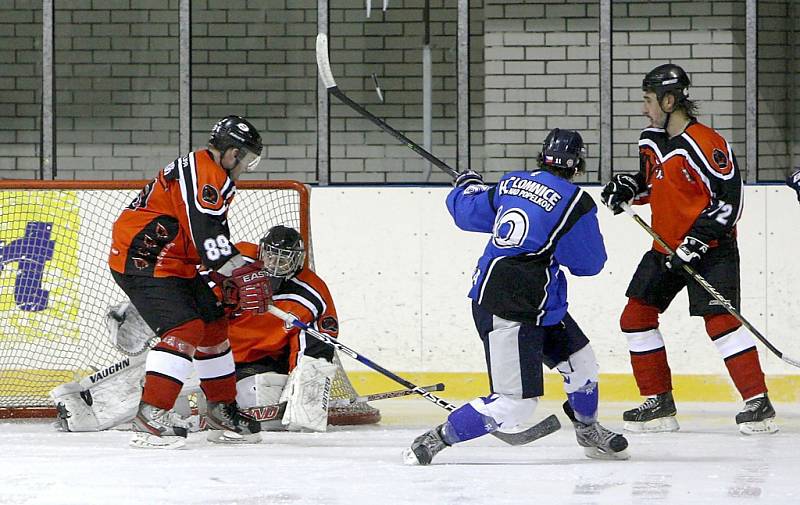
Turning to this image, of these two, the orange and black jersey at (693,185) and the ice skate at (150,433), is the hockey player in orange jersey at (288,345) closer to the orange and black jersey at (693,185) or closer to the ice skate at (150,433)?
the ice skate at (150,433)

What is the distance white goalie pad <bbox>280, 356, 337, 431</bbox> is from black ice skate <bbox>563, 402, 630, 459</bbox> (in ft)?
3.02

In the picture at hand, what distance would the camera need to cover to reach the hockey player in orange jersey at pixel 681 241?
15.0ft

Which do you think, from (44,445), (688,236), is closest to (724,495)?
(688,236)

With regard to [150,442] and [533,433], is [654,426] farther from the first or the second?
[150,442]

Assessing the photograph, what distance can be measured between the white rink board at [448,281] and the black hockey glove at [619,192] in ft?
3.48

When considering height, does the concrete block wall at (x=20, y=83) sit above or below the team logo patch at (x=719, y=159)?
above

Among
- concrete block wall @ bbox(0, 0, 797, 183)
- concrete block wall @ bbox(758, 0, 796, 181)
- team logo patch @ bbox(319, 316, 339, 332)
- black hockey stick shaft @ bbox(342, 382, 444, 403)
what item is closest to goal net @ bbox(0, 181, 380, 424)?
team logo patch @ bbox(319, 316, 339, 332)

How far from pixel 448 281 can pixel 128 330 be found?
152cm

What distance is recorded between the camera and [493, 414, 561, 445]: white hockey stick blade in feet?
13.1

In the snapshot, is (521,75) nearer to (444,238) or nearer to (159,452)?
(444,238)

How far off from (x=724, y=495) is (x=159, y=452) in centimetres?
169

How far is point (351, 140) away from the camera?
7.90m

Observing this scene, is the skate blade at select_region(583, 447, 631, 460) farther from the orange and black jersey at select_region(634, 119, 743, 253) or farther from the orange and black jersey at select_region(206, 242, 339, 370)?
the orange and black jersey at select_region(206, 242, 339, 370)

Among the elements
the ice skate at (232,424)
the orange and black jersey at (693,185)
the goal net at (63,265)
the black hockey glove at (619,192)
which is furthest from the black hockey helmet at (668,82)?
the ice skate at (232,424)
